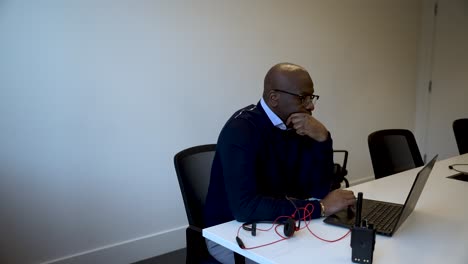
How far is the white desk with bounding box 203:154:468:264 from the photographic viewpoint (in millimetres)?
1151

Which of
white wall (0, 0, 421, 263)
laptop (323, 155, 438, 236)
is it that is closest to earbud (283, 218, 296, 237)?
laptop (323, 155, 438, 236)

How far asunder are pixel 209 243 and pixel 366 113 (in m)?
3.25

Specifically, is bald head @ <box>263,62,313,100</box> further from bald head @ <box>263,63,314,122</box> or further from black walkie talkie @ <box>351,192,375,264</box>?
black walkie talkie @ <box>351,192,375,264</box>

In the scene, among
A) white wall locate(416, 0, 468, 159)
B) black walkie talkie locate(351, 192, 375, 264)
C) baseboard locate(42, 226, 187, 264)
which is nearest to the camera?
black walkie talkie locate(351, 192, 375, 264)

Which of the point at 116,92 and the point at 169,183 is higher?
the point at 116,92

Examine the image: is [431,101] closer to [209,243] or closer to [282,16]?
[282,16]

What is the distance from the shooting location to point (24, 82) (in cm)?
224

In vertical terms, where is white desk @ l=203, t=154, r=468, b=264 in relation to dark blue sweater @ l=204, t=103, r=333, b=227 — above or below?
below

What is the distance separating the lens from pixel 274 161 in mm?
1655

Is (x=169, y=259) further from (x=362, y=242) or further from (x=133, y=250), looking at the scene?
(x=362, y=242)

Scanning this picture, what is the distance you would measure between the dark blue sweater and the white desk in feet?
0.29

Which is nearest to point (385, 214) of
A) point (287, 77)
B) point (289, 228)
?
point (289, 228)

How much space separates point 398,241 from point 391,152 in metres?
1.28

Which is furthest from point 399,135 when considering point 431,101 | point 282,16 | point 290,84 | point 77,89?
point 431,101
